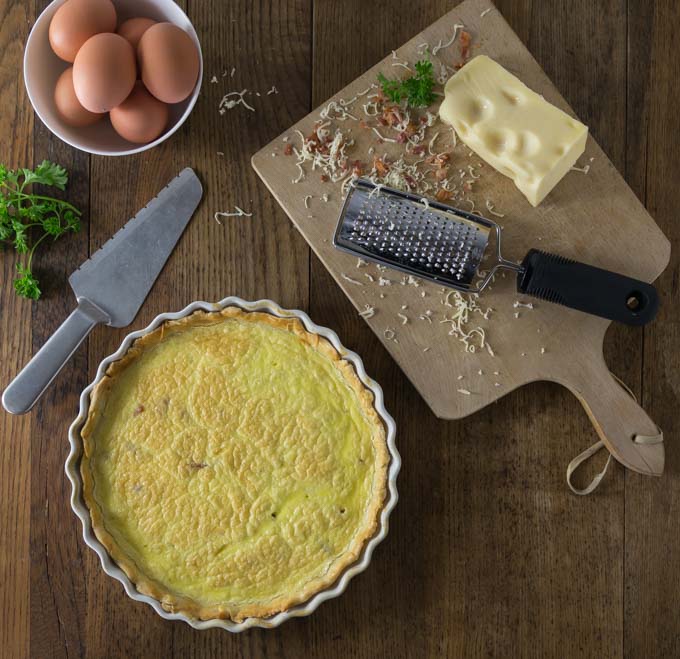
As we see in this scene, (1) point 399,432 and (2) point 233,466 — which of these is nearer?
(2) point 233,466

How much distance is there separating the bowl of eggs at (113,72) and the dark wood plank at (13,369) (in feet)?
0.71

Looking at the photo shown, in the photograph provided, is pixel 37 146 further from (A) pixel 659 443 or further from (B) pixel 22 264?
(A) pixel 659 443

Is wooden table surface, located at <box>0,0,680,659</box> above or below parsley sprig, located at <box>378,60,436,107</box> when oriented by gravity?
below

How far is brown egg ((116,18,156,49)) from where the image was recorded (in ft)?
5.89

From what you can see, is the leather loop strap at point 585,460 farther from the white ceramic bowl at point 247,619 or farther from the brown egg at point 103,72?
the brown egg at point 103,72

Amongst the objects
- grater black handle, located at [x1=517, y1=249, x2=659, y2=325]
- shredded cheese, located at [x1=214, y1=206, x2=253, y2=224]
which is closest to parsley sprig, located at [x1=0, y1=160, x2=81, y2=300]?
shredded cheese, located at [x1=214, y1=206, x2=253, y2=224]

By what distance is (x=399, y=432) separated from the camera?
1.98m

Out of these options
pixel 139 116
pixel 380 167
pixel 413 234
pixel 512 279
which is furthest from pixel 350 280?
pixel 139 116

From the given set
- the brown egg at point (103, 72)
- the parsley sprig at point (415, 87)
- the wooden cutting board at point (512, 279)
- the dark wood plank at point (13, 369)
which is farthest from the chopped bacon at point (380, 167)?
the dark wood plank at point (13, 369)

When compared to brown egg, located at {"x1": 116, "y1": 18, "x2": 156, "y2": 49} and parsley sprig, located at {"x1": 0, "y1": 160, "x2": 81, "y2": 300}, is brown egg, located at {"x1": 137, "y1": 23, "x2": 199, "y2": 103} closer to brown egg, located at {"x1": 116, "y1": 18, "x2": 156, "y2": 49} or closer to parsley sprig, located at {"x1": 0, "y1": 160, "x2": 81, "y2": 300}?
brown egg, located at {"x1": 116, "y1": 18, "x2": 156, "y2": 49}

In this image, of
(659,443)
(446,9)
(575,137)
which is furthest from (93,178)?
(659,443)

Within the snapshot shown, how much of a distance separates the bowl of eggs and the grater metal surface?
0.53 metres

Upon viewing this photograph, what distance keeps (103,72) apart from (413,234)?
34.0 inches

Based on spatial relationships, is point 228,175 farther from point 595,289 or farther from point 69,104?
point 595,289
